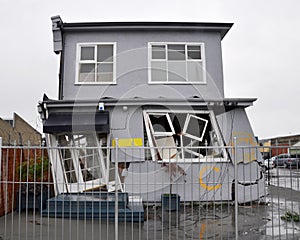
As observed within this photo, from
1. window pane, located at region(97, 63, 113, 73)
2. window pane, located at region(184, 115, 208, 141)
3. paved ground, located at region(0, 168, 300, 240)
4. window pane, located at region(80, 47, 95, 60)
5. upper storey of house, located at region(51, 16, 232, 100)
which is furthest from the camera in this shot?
window pane, located at region(80, 47, 95, 60)

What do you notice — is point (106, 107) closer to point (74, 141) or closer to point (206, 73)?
point (74, 141)

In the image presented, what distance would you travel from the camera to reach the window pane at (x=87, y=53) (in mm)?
11508

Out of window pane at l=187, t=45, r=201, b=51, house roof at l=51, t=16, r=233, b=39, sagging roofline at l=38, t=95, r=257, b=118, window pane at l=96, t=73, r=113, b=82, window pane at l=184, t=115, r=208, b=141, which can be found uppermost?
house roof at l=51, t=16, r=233, b=39

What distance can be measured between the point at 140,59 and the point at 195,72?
228 cm

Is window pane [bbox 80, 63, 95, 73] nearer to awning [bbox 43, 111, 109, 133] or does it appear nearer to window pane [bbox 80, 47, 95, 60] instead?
window pane [bbox 80, 47, 95, 60]

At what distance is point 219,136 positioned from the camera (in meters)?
9.88

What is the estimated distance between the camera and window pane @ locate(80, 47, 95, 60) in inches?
453

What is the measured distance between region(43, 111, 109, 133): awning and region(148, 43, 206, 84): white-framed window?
307 centimetres

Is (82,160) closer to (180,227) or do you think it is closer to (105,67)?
(105,67)

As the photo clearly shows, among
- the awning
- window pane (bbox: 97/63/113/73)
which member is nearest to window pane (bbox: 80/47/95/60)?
window pane (bbox: 97/63/113/73)

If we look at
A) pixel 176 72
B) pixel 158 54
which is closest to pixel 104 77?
pixel 158 54

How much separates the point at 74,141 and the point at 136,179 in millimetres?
2465

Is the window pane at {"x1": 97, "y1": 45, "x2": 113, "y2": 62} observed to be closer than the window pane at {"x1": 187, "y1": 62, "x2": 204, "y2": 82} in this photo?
No

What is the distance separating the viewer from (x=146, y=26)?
457 inches
